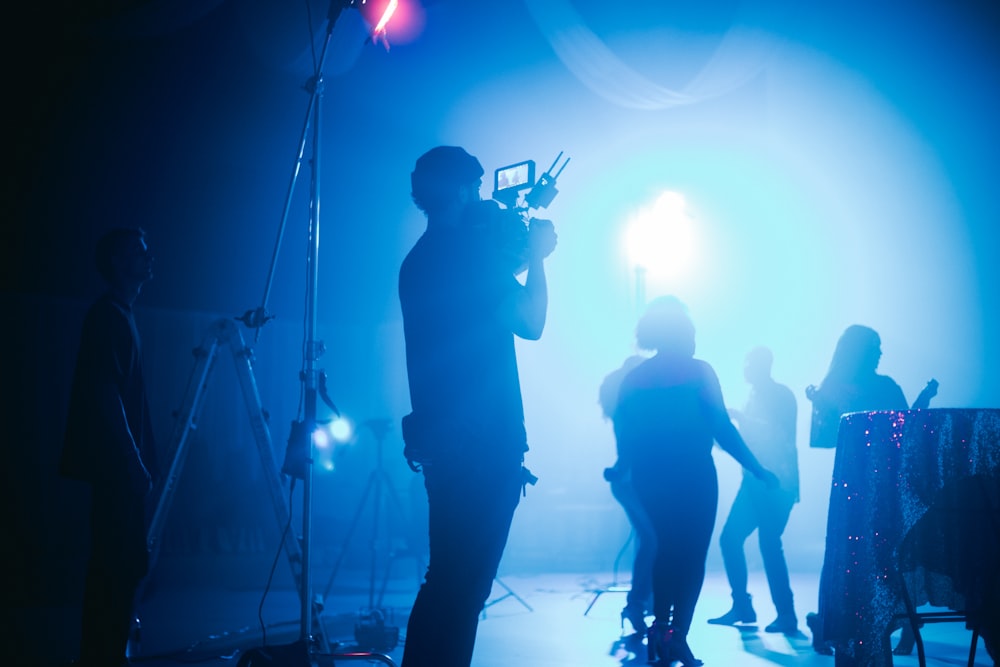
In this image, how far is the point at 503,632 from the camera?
4.50 metres

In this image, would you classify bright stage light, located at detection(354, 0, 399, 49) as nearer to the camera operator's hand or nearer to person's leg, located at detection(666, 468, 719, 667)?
the camera operator's hand

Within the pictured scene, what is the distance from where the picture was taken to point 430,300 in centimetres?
211

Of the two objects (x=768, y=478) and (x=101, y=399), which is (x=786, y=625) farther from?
(x=101, y=399)

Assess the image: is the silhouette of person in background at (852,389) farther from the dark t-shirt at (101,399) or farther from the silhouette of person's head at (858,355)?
the dark t-shirt at (101,399)

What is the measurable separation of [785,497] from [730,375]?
187 inches

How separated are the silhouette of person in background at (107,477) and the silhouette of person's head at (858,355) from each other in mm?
3539

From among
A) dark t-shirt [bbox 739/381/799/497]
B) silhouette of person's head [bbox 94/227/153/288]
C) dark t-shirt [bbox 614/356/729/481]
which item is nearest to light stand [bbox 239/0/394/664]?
silhouette of person's head [bbox 94/227/153/288]

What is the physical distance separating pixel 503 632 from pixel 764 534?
1.63 metres

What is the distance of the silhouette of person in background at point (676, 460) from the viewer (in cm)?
360

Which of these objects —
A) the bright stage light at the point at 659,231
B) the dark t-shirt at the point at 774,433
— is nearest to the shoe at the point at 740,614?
the dark t-shirt at the point at 774,433

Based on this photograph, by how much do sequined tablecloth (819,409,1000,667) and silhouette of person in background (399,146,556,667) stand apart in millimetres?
1200

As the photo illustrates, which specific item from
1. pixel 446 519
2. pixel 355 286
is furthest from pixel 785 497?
pixel 355 286

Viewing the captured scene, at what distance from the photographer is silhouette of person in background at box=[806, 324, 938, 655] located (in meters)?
4.38

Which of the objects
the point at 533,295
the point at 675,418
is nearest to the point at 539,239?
the point at 533,295
